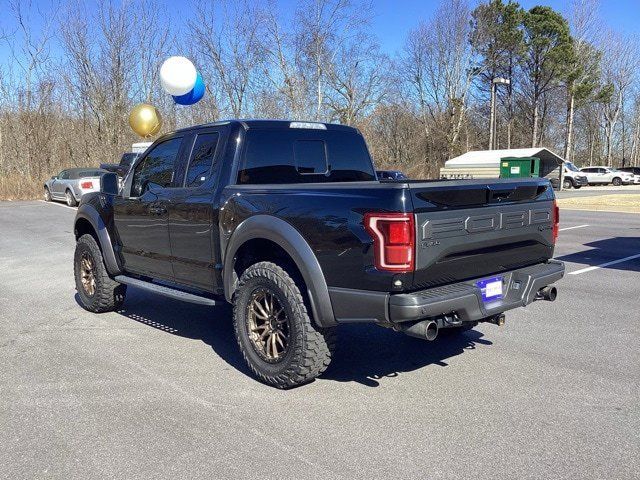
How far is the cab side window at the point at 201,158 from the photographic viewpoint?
4.84 meters

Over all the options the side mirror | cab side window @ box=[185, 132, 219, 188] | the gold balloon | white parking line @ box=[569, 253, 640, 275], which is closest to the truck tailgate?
cab side window @ box=[185, 132, 219, 188]

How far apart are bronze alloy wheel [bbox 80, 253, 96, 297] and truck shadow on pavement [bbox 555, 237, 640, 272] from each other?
7.15 meters

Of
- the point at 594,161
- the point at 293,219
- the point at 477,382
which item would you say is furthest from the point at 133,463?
the point at 594,161

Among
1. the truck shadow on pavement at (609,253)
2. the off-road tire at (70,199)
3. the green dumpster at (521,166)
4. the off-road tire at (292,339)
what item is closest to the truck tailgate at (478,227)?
the off-road tire at (292,339)

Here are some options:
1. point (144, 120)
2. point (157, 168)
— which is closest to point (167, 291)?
point (157, 168)

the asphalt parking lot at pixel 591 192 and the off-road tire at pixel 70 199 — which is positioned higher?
the off-road tire at pixel 70 199

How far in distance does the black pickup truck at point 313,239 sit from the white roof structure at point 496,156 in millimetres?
30522

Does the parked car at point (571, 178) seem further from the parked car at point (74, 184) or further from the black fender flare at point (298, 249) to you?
the black fender flare at point (298, 249)

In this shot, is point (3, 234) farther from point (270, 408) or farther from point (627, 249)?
point (627, 249)

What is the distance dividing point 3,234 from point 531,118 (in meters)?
49.7

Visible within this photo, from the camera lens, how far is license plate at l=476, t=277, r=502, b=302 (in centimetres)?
385

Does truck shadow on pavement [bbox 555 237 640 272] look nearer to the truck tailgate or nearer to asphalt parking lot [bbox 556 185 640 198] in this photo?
the truck tailgate

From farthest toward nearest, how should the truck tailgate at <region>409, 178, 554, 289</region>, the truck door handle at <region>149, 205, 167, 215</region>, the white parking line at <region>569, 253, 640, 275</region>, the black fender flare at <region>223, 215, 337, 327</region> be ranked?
the white parking line at <region>569, 253, 640, 275</region>, the truck door handle at <region>149, 205, 167, 215</region>, the black fender flare at <region>223, 215, 337, 327</region>, the truck tailgate at <region>409, 178, 554, 289</region>

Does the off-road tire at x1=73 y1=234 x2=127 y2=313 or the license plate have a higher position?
the license plate
